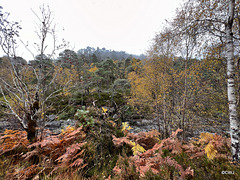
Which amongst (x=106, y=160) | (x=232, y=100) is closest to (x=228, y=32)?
(x=232, y=100)

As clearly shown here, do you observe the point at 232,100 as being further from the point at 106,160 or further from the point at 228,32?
the point at 106,160

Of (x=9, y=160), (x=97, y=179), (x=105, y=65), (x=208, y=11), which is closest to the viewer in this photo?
(x=97, y=179)

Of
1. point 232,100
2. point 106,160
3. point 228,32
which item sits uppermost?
point 228,32

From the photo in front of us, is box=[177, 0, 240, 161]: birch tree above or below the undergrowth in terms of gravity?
above

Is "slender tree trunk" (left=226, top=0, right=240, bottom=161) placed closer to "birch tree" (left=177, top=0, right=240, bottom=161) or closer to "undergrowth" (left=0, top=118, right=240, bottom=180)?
"birch tree" (left=177, top=0, right=240, bottom=161)

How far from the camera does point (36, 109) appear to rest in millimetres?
2367

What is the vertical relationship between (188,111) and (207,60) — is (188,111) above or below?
below

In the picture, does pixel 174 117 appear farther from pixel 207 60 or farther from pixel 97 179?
pixel 97 179

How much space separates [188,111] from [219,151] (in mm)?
3258

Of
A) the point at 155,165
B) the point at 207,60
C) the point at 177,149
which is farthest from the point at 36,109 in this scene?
the point at 207,60

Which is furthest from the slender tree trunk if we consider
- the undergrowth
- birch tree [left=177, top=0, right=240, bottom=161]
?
the undergrowth

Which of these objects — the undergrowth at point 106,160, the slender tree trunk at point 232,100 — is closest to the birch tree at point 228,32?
the slender tree trunk at point 232,100

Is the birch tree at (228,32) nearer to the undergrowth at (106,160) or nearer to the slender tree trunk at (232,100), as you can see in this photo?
the slender tree trunk at (232,100)

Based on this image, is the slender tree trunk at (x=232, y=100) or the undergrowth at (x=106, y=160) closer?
the undergrowth at (x=106, y=160)
